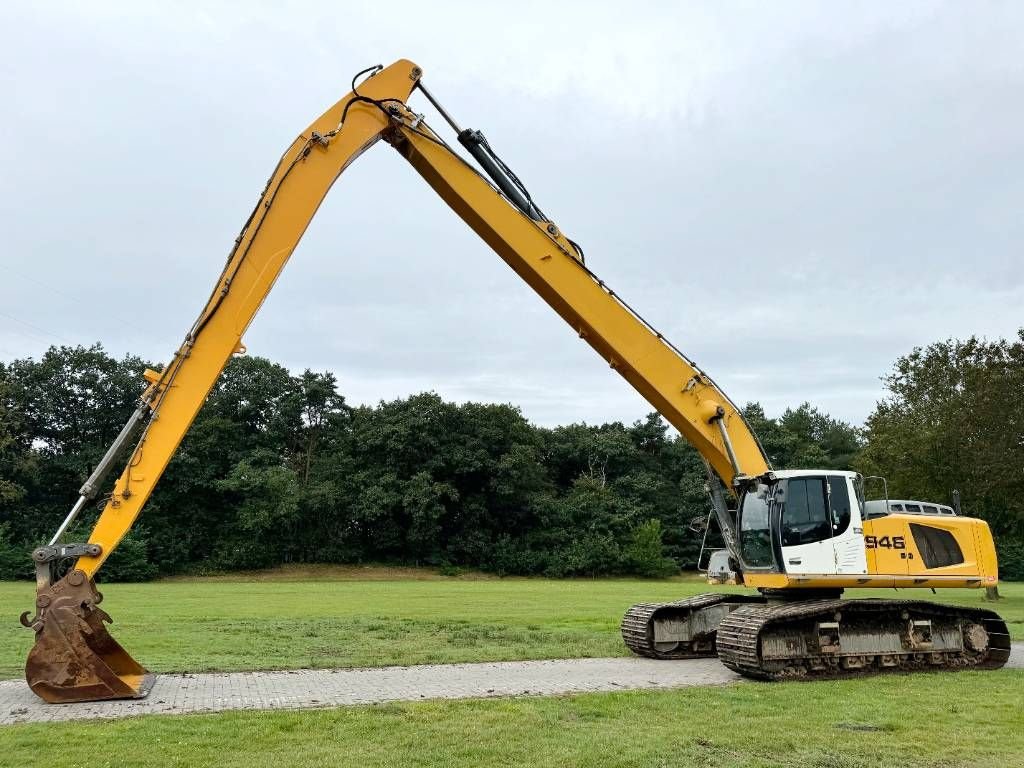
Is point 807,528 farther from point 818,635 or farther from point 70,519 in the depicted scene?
point 70,519

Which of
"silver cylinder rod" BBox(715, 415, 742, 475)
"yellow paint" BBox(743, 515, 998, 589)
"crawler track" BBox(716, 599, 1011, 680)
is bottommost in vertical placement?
"crawler track" BBox(716, 599, 1011, 680)

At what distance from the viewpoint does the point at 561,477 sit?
66.4 meters

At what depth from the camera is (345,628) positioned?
60.1 feet

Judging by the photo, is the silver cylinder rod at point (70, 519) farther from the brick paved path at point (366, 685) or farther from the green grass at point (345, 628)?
the green grass at point (345, 628)

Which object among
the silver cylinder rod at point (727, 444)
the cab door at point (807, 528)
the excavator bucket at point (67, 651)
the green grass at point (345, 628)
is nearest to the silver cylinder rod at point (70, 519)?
the excavator bucket at point (67, 651)

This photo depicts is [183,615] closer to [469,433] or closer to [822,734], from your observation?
[822,734]

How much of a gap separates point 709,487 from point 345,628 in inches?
374

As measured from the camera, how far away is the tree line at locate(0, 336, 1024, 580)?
51.1m

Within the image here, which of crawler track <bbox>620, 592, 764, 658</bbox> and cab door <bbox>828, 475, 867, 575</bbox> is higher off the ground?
cab door <bbox>828, 475, 867, 575</bbox>

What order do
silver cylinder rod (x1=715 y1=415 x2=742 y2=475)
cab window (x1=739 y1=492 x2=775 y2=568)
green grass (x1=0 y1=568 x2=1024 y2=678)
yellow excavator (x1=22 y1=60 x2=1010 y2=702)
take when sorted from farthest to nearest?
1. green grass (x1=0 y1=568 x2=1024 y2=678)
2. silver cylinder rod (x1=715 y1=415 x2=742 y2=475)
3. cab window (x1=739 y1=492 x2=775 y2=568)
4. yellow excavator (x1=22 y1=60 x2=1010 y2=702)

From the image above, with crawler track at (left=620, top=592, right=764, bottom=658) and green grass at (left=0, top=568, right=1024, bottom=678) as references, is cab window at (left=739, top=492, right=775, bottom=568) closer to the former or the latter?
crawler track at (left=620, top=592, right=764, bottom=658)

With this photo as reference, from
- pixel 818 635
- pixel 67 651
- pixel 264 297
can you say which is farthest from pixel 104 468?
pixel 818 635

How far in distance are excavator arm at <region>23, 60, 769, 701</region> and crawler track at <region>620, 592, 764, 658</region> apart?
2.47 metres

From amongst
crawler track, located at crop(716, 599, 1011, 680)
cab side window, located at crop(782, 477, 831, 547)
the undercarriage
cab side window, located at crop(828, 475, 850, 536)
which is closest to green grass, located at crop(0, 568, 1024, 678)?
the undercarriage
